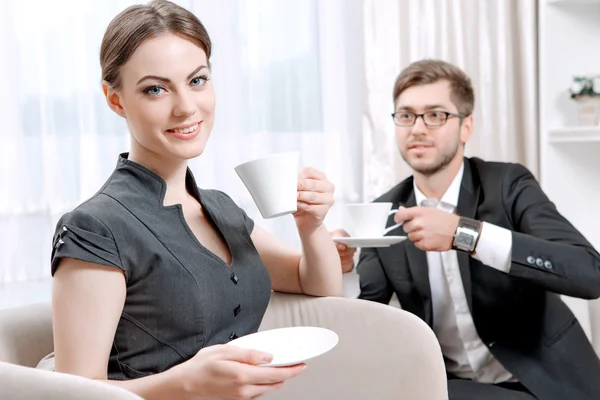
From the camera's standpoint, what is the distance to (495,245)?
6.38ft

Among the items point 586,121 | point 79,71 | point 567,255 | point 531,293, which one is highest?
point 79,71

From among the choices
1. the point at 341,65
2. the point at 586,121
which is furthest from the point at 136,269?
the point at 586,121

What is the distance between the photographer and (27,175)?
215 centimetres

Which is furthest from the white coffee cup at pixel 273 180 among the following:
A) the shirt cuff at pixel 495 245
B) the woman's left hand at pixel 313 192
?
the shirt cuff at pixel 495 245

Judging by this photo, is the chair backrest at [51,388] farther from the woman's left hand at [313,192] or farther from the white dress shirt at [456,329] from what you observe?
the white dress shirt at [456,329]

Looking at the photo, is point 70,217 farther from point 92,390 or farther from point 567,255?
point 567,255

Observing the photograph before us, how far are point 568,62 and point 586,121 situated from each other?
24cm

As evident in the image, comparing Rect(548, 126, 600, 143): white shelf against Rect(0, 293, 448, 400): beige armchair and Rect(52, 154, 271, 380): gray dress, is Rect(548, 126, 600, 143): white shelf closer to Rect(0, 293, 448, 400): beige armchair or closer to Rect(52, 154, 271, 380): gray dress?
Rect(0, 293, 448, 400): beige armchair

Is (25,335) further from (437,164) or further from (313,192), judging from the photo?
(437,164)

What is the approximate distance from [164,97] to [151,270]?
1.03 ft

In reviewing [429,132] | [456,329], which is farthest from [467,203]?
[456,329]

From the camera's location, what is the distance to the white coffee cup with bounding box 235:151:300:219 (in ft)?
4.50

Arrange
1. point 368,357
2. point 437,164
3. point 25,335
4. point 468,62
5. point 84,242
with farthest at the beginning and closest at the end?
point 468,62 < point 437,164 < point 368,357 < point 25,335 < point 84,242

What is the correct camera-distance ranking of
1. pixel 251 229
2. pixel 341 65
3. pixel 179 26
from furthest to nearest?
pixel 341 65 → pixel 251 229 → pixel 179 26
